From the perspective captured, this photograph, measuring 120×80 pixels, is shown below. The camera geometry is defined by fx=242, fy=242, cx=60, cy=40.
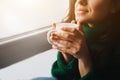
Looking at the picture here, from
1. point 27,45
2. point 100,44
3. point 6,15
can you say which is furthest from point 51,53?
point 100,44

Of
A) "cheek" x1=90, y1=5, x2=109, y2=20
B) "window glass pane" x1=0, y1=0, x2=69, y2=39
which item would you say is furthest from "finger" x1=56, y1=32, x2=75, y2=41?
"window glass pane" x1=0, y1=0, x2=69, y2=39

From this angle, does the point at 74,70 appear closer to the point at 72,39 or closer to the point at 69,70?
the point at 69,70

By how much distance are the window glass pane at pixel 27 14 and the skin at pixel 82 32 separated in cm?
54

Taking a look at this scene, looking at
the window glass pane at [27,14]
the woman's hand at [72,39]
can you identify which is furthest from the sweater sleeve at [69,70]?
the window glass pane at [27,14]

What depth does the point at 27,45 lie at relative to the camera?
128 cm

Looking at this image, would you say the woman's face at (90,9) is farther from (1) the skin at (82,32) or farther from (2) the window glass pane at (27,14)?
(2) the window glass pane at (27,14)

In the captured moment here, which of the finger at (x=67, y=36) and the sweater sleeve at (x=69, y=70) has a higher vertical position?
the finger at (x=67, y=36)

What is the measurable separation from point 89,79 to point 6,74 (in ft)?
1.34

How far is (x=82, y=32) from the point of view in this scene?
0.67 m

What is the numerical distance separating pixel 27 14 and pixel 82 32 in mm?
676

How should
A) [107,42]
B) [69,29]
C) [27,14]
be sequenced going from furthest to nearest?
1. [27,14]
2. [107,42]
3. [69,29]

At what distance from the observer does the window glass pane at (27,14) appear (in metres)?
1.21

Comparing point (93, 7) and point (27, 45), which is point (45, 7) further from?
point (93, 7)

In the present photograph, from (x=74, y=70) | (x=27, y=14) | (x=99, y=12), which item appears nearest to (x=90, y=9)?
(x=99, y=12)
